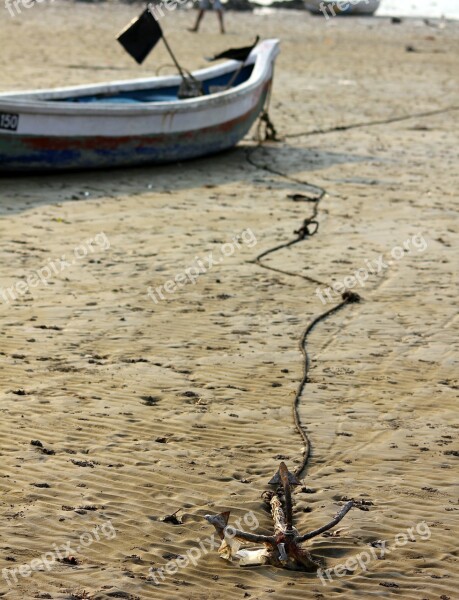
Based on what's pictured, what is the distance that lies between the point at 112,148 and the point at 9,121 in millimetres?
1410

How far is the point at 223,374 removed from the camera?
698 centimetres

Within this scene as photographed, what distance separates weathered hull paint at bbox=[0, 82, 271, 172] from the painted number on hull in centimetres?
10

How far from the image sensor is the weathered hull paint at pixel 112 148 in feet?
39.3

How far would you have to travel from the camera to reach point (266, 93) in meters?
15.2

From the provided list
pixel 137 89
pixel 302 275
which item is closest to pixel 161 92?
pixel 137 89

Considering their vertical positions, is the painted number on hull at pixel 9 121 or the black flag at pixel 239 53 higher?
the black flag at pixel 239 53

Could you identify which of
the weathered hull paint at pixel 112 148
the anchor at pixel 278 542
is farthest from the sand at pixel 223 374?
the weathered hull paint at pixel 112 148

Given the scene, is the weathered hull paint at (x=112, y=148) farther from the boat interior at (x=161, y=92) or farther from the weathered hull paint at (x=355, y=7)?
the weathered hull paint at (x=355, y=7)

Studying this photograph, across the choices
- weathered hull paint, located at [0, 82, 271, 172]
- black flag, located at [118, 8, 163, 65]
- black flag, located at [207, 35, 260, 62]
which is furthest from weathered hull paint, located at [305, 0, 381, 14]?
black flag, located at [118, 8, 163, 65]

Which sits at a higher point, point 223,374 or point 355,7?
point 223,374

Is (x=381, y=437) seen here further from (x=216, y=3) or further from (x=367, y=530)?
(x=216, y=3)

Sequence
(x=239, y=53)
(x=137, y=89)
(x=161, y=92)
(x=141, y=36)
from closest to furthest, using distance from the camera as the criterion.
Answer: (x=141, y=36), (x=137, y=89), (x=239, y=53), (x=161, y=92)

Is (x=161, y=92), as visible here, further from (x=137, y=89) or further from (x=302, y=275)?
(x=302, y=275)

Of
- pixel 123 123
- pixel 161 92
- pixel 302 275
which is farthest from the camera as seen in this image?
pixel 161 92
